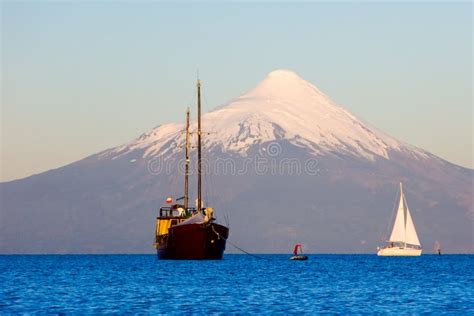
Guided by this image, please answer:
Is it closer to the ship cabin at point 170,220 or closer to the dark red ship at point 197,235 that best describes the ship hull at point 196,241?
the dark red ship at point 197,235

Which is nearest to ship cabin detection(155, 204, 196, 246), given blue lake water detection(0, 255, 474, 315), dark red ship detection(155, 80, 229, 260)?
dark red ship detection(155, 80, 229, 260)

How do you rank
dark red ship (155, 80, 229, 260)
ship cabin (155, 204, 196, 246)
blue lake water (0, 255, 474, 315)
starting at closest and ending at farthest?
blue lake water (0, 255, 474, 315) → dark red ship (155, 80, 229, 260) → ship cabin (155, 204, 196, 246)

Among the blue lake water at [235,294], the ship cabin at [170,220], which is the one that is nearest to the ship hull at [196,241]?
the ship cabin at [170,220]

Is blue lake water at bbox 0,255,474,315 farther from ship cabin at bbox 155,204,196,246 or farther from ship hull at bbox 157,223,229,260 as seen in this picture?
ship cabin at bbox 155,204,196,246

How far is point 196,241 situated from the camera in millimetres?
177000

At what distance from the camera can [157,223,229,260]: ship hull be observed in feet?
576

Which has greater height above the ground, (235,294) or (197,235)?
(197,235)

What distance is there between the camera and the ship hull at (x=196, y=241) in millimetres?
175500

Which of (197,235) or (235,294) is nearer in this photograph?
(235,294)

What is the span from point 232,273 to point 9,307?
58680 mm

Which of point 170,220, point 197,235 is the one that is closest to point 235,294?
point 197,235

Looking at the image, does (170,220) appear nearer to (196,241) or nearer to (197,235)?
(196,241)

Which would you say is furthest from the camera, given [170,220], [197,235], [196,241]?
[170,220]

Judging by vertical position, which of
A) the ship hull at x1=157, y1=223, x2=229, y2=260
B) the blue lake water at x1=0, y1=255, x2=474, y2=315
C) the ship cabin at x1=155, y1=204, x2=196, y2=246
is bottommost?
the blue lake water at x1=0, y1=255, x2=474, y2=315
